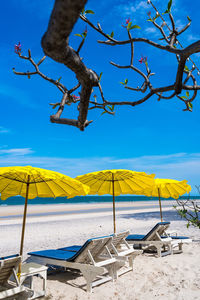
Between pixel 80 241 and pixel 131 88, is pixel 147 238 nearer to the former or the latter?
pixel 80 241

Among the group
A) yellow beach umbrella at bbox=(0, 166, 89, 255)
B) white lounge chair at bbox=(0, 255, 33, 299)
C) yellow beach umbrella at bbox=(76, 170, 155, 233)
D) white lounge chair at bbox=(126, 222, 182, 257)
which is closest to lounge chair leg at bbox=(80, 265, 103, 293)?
white lounge chair at bbox=(0, 255, 33, 299)

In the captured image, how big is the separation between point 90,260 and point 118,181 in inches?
118

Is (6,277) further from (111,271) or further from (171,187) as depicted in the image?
(171,187)

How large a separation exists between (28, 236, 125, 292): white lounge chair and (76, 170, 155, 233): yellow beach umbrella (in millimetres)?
1871

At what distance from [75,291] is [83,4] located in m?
4.77

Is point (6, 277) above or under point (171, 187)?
under

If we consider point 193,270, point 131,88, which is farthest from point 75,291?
point 131,88

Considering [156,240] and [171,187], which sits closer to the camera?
[156,240]

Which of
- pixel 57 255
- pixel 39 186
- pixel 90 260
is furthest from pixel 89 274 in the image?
pixel 39 186

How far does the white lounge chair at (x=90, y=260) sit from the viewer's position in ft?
15.5

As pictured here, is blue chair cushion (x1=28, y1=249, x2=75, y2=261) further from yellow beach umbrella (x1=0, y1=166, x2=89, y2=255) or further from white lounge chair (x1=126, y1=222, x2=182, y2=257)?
white lounge chair (x1=126, y1=222, x2=182, y2=257)

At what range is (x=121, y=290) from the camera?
470cm

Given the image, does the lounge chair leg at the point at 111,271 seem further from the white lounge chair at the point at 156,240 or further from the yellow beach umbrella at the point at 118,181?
the white lounge chair at the point at 156,240

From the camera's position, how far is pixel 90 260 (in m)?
5.20
